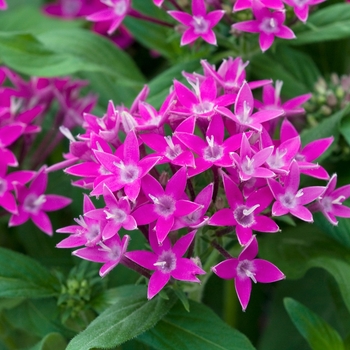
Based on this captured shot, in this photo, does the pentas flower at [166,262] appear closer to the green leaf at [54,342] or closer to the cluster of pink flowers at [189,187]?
the cluster of pink flowers at [189,187]

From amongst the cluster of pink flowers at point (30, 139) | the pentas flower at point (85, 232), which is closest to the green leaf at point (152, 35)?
the cluster of pink flowers at point (30, 139)

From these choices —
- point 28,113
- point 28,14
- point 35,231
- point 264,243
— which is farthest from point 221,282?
point 28,14

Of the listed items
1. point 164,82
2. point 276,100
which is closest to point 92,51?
point 164,82

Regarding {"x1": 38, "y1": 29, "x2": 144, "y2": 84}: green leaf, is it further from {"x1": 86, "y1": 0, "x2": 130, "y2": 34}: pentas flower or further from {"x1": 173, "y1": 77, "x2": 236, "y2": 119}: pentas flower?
{"x1": 173, "y1": 77, "x2": 236, "y2": 119}: pentas flower

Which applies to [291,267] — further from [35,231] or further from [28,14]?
[28,14]

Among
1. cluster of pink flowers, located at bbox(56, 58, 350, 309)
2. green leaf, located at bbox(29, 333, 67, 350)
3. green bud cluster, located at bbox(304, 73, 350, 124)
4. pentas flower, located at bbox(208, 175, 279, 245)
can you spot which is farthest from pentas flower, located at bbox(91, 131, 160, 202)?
green bud cluster, located at bbox(304, 73, 350, 124)

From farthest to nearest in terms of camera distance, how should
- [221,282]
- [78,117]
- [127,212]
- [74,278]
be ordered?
[221,282], [78,117], [74,278], [127,212]
